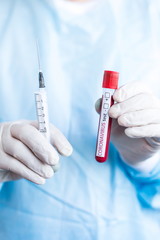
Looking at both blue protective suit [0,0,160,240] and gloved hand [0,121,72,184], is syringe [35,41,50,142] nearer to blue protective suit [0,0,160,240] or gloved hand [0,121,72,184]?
gloved hand [0,121,72,184]

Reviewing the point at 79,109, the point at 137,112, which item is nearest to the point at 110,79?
the point at 137,112

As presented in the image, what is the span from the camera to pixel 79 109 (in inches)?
42.3

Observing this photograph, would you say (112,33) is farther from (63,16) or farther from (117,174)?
(117,174)

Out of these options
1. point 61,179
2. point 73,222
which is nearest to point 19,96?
point 61,179

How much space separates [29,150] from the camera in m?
0.95

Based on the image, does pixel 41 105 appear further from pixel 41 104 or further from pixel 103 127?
pixel 103 127

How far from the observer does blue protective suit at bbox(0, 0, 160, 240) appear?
3.48 feet

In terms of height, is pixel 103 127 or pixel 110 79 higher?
pixel 110 79

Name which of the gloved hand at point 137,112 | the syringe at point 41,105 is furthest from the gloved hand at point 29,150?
the gloved hand at point 137,112

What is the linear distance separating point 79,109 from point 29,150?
0.20 metres

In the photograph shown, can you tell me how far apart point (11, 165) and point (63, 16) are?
0.46m

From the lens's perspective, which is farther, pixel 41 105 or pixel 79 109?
pixel 79 109

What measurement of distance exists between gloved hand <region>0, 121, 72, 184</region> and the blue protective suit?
0.12 meters

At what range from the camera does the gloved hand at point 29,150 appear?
3.01 ft
